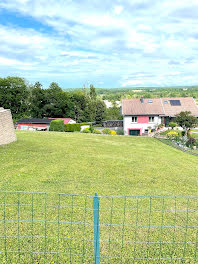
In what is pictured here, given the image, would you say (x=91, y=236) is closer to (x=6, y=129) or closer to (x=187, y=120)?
(x=6, y=129)

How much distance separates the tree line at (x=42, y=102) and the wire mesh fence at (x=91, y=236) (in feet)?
141

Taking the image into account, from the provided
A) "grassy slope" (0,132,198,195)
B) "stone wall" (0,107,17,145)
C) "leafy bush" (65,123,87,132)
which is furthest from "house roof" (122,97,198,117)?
"grassy slope" (0,132,198,195)

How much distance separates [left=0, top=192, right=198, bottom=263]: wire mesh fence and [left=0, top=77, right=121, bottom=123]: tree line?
4313 centimetres

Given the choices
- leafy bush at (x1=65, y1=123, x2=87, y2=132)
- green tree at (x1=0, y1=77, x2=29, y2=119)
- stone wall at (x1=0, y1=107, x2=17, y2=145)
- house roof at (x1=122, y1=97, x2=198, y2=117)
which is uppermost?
green tree at (x1=0, y1=77, x2=29, y2=119)

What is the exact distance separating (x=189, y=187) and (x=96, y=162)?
460cm

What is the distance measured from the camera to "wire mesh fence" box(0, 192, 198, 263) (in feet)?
14.4

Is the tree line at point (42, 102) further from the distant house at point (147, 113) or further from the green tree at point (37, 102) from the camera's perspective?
the distant house at point (147, 113)

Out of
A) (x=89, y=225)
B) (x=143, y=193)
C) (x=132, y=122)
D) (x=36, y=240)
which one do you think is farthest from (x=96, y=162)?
(x=132, y=122)

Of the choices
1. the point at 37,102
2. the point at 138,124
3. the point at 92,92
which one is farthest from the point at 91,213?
the point at 92,92

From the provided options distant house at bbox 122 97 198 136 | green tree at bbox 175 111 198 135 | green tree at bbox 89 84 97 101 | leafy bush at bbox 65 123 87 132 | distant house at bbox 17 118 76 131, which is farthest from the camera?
green tree at bbox 89 84 97 101

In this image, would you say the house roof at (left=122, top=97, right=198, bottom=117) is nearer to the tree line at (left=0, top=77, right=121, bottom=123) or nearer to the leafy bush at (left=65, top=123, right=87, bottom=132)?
the leafy bush at (left=65, top=123, right=87, bottom=132)

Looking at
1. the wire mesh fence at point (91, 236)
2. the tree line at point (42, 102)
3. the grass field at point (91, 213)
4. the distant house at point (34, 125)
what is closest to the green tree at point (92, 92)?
the tree line at point (42, 102)

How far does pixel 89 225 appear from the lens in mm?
5465

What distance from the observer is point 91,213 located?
6016mm
